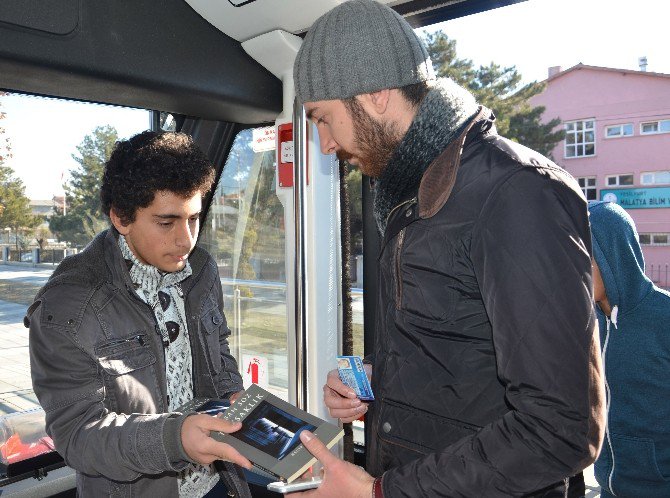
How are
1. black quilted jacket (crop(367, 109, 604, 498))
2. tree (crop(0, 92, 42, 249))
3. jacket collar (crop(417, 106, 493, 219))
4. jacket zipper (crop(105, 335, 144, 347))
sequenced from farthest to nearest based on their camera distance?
tree (crop(0, 92, 42, 249))
jacket zipper (crop(105, 335, 144, 347))
jacket collar (crop(417, 106, 493, 219))
black quilted jacket (crop(367, 109, 604, 498))

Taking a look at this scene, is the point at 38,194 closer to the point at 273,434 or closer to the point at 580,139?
the point at 273,434

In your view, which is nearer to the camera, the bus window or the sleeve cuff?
the sleeve cuff

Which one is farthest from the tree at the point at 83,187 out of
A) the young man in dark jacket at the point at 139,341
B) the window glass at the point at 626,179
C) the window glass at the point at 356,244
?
the window glass at the point at 626,179

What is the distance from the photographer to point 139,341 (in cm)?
173

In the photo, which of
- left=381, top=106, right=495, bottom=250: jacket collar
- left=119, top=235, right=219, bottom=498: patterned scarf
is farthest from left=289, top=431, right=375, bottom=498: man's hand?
left=119, top=235, right=219, bottom=498: patterned scarf

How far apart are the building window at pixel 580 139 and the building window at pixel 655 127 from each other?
0.17 meters

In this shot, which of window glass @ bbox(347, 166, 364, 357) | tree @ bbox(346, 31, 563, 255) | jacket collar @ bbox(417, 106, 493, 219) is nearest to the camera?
jacket collar @ bbox(417, 106, 493, 219)

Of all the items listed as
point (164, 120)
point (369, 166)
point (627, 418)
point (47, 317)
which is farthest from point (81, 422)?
point (164, 120)

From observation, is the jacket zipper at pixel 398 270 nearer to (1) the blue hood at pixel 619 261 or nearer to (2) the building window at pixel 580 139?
(1) the blue hood at pixel 619 261

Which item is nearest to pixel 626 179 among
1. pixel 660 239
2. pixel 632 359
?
pixel 660 239

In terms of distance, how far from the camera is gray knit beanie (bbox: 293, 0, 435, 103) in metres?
1.26

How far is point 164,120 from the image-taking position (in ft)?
9.81

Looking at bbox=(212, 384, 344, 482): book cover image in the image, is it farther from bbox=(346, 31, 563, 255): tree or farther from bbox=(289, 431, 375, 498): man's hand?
bbox=(346, 31, 563, 255): tree

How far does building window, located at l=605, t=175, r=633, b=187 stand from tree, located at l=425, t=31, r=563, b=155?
0.23 metres
